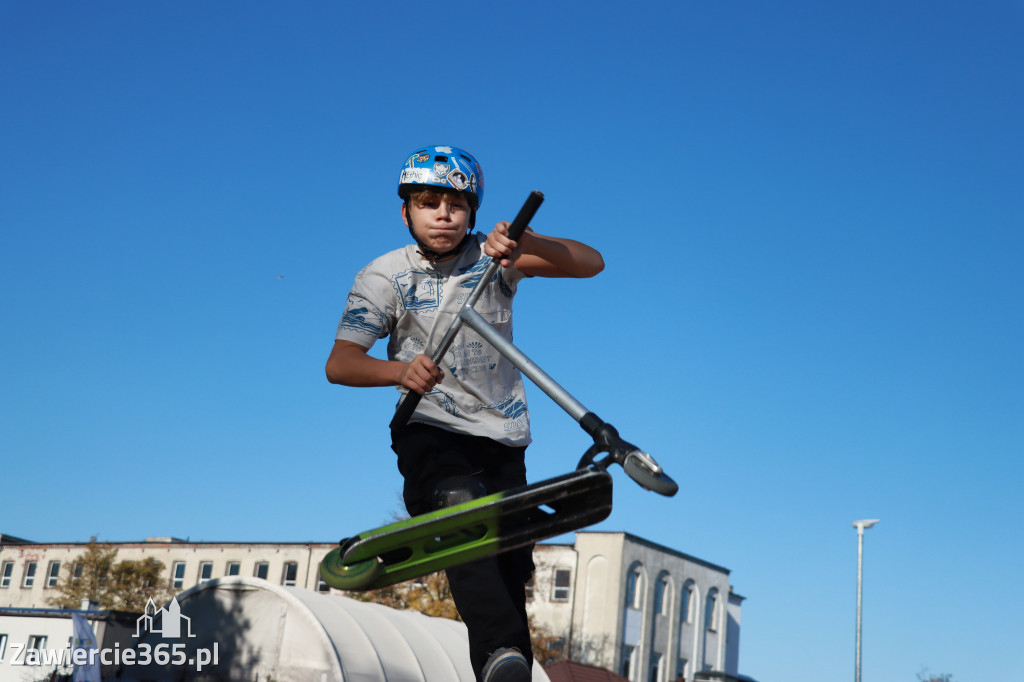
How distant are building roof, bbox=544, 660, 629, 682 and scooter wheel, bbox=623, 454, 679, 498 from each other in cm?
4343

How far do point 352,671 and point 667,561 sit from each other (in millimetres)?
41428

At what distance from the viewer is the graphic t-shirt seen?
18.4 feet

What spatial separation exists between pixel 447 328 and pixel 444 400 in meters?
0.43

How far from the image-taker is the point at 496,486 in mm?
5547

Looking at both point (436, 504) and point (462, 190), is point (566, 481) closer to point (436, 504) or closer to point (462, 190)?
point (436, 504)

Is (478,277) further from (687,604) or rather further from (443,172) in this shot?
(687,604)

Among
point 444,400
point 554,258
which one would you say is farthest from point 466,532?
point 554,258

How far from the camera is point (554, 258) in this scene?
5.74 metres

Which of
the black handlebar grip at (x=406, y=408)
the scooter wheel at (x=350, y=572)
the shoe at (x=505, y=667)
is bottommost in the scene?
the shoe at (x=505, y=667)

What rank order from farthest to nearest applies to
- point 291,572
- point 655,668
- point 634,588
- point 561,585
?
1. point 291,572
2. point 655,668
3. point 634,588
4. point 561,585

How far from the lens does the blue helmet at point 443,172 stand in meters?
5.75

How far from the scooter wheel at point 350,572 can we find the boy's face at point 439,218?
1.95m

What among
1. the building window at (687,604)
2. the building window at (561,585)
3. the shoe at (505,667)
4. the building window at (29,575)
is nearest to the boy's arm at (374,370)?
the shoe at (505,667)

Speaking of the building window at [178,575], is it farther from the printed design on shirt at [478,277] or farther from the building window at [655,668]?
the printed design on shirt at [478,277]
